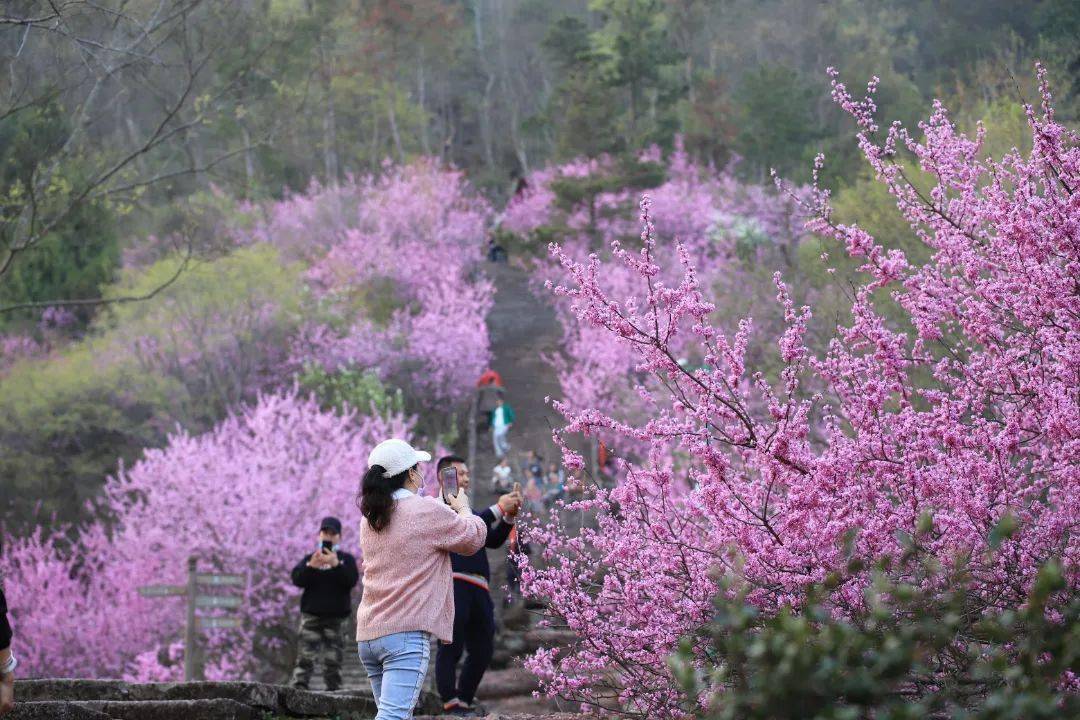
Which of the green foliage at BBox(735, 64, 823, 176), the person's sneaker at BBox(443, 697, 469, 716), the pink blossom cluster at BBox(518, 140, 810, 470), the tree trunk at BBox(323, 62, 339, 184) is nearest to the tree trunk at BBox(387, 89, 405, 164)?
the tree trunk at BBox(323, 62, 339, 184)

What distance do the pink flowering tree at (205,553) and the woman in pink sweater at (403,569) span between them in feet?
42.0

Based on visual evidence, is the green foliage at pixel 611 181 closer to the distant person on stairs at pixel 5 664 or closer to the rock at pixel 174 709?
the rock at pixel 174 709

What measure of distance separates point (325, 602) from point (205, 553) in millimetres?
10108

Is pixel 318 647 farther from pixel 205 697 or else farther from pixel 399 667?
pixel 399 667

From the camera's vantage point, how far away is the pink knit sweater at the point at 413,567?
627cm

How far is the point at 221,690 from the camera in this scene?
795 cm

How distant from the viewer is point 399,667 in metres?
6.24

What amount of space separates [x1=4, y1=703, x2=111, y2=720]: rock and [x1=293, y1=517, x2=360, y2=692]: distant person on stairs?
354cm

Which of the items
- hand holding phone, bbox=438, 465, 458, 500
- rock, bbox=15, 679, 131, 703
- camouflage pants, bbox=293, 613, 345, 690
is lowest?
camouflage pants, bbox=293, 613, 345, 690

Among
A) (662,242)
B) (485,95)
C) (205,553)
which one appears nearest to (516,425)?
(205,553)

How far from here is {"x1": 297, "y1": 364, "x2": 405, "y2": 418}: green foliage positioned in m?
29.6

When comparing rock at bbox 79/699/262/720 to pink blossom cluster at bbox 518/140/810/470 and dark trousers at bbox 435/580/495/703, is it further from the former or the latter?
pink blossom cluster at bbox 518/140/810/470

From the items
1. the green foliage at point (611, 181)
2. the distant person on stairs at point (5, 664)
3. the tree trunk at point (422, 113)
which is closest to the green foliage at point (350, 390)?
the green foliage at point (611, 181)

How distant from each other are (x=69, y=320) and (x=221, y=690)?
30905 mm
